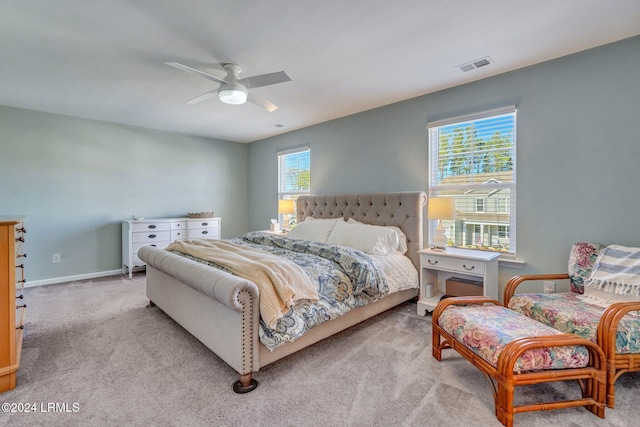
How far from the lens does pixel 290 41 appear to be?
2396 mm

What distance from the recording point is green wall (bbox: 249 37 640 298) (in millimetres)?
2434

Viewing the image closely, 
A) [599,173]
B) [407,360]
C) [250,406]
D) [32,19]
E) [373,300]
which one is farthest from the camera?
[373,300]

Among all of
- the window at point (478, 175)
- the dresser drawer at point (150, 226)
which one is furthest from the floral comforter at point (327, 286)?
the dresser drawer at point (150, 226)

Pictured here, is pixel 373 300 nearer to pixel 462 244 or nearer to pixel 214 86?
pixel 462 244

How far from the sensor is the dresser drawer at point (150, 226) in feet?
15.3

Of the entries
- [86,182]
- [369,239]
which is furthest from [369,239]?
[86,182]

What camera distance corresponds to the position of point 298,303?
7.01ft

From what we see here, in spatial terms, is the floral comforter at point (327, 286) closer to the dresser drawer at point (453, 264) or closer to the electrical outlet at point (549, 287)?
the dresser drawer at point (453, 264)

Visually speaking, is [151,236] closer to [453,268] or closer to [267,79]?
[267,79]

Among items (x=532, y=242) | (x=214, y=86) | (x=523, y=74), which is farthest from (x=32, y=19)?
(x=532, y=242)

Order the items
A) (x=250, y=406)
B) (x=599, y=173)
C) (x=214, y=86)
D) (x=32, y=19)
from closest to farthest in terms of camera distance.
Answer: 1. (x=250, y=406)
2. (x=32, y=19)
3. (x=599, y=173)
4. (x=214, y=86)

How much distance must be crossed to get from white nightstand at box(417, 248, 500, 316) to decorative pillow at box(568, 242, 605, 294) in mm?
563

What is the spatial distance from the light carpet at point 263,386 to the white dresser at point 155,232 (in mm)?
1893

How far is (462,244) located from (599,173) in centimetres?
136
